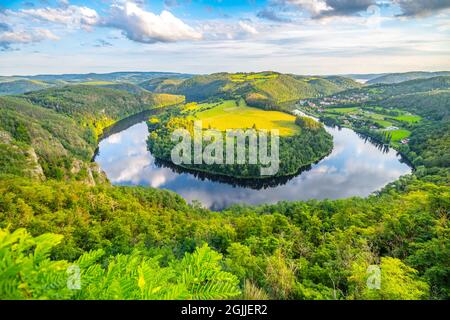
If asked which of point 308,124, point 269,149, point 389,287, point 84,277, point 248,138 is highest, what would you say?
point 84,277

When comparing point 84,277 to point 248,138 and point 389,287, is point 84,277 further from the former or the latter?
point 248,138

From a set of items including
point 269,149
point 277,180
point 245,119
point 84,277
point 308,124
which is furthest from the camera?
point 245,119

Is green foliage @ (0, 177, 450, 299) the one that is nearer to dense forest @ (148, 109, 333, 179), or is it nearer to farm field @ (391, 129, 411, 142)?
dense forest @ (148, 109, 333, 179)

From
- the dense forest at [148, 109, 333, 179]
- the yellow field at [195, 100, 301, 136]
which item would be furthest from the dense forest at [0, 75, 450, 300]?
the yellow field at [195, 100, 301, 136]

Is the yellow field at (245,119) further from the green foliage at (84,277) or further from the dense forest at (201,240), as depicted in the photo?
the green foliage at (84,277)

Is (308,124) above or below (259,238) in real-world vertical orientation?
above

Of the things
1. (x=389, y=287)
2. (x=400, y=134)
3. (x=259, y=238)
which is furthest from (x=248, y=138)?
(x=389, y=287)

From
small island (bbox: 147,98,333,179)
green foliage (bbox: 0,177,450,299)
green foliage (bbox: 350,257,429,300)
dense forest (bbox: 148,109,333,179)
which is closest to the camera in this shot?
green foliage (bbox: 0,177,450,299)
